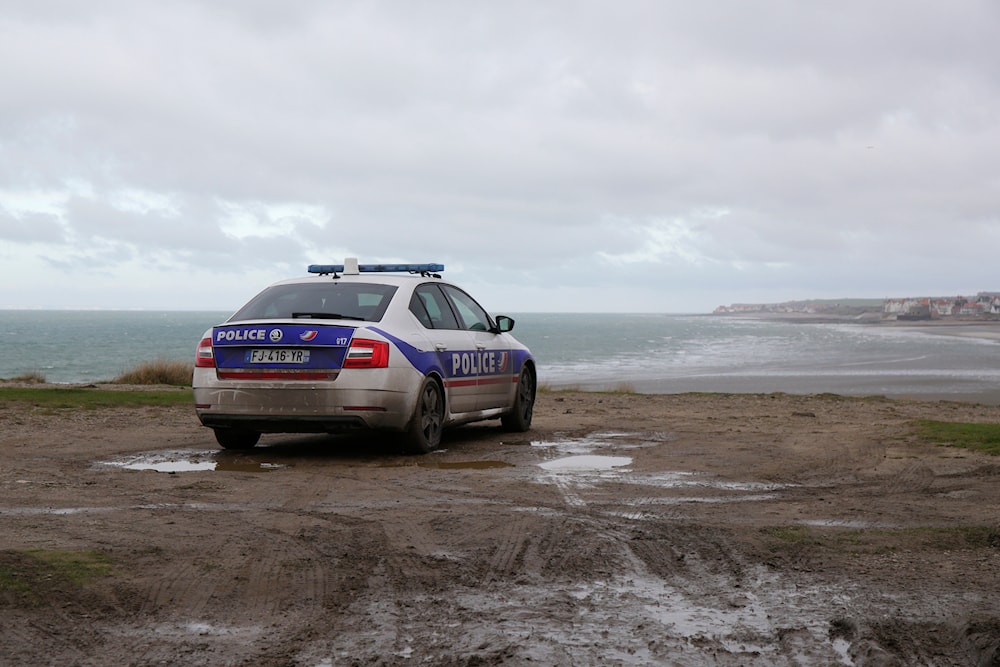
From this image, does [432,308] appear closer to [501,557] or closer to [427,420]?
[427,420]

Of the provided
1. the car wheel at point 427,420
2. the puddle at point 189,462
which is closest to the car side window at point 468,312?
the car wheel at point 427,420

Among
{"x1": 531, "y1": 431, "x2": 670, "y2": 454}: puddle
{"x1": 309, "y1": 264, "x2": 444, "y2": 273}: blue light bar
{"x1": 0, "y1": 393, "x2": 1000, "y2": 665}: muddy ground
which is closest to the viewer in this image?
{"x1": 0, "y1": 393, "x2": 1000, "y2": 665}: muddy ground

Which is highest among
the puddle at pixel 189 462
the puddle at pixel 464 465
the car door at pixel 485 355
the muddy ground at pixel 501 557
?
the car door at pixel 485 355

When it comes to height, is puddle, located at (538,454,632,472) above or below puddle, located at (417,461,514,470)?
below

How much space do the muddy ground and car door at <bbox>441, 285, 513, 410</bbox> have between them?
49.2 inches

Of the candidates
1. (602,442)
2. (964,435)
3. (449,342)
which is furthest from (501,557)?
(964,435)

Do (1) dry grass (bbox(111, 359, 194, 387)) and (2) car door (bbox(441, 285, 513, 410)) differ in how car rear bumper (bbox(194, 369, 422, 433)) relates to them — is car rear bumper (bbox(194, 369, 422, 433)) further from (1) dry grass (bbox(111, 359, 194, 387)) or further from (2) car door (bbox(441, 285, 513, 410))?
(1) dry grass (bbox(111, 359, 194, 387))

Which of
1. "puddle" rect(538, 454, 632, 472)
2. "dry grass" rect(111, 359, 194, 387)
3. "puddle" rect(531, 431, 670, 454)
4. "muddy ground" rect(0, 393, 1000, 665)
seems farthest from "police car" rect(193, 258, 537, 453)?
"dry grass" rect(111, 359, 194, 387)

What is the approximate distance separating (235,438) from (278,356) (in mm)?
1467

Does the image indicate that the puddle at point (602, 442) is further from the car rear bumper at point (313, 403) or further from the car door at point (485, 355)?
the car rear bumper at point (313, 403)

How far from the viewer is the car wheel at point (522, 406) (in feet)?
38.8

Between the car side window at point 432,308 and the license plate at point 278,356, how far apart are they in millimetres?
1230

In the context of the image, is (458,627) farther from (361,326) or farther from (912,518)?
(361,326)

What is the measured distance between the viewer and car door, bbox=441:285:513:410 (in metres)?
10.9
